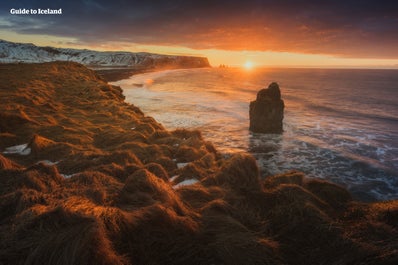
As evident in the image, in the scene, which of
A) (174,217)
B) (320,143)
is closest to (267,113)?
(320,143)

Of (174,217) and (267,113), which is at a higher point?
(174,217)

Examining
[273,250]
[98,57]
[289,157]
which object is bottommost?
[289,157]

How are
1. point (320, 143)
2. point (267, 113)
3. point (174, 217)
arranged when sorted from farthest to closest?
point (267, 113), point (320, 143), point (174, 217)

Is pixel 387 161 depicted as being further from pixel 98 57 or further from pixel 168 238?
pixel 98 57

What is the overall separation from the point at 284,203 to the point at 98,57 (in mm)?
219720

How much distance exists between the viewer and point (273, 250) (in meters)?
3.81

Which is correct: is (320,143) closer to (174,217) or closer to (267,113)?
(267,113)

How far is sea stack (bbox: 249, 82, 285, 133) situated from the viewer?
2348 cm

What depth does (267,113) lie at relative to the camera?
23672 millimetres

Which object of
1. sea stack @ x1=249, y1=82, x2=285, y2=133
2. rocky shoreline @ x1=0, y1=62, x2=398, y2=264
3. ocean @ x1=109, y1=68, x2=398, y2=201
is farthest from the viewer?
sea stack @ x1=249, y1=82, x2=285, y2=133

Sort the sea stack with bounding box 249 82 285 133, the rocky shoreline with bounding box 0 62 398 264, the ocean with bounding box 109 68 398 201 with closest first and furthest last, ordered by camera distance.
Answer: the rocky shoreline with bounding box 0 62 398 264 → the ocean with bounding box 109 68 398 201 → the sea stack with bounding box 249 82 285 133

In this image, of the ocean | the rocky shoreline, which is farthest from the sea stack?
the rocky shoreline

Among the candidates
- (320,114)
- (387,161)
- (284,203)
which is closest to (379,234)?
(284,203)

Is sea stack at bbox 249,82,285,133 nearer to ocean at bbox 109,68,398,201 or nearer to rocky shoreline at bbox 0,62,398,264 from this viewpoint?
ocean at bbox 109,68,398,201
